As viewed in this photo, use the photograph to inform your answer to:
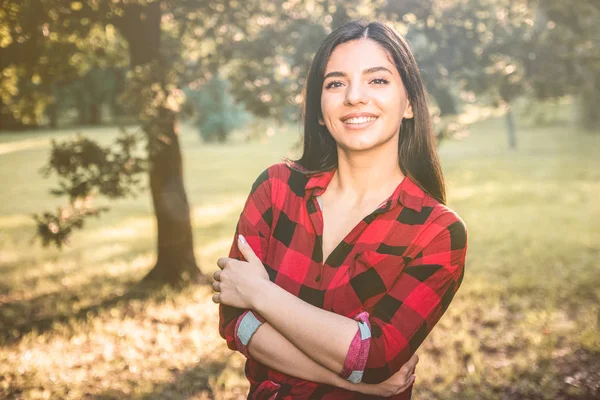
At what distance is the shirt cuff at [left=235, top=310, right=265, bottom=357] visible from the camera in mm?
2066

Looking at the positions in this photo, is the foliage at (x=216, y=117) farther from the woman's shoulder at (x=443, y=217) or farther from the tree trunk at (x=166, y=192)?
the woman's shoulder at (x=443, y=217)

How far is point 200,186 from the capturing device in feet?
63.6

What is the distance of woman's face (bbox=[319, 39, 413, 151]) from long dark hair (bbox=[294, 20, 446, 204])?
0.04 m

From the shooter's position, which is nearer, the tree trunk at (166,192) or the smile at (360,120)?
the smile at (360,120)

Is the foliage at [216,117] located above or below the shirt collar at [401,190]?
below

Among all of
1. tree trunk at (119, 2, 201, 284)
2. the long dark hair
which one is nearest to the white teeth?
the long dark hair

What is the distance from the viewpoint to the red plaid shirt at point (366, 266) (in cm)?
192

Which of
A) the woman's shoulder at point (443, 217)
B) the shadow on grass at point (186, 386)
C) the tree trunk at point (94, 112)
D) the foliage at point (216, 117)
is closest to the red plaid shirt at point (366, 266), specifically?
the woman's shoulder at point (443, 217)

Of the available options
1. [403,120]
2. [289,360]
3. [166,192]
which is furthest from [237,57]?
[289,360]

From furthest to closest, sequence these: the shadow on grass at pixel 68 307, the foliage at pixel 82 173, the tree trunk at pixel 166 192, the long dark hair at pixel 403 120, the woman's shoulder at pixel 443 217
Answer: the tree trunk at pixel 166 192, the shadow on grass at pixel 68 307, the foliage at pixel 82 173, the long dark hair at pixel 403 120, the woman's shoulder at pixel 443 217

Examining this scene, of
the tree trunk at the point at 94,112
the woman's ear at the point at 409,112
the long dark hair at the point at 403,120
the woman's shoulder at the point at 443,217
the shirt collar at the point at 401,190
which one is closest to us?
the woman's shoulder at the point at 443,217

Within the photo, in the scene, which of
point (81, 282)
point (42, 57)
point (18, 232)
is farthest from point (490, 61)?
point (18, 232)

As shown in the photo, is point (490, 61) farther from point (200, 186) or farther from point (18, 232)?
point (200, 186)

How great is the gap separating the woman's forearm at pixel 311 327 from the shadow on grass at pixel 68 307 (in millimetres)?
4943
